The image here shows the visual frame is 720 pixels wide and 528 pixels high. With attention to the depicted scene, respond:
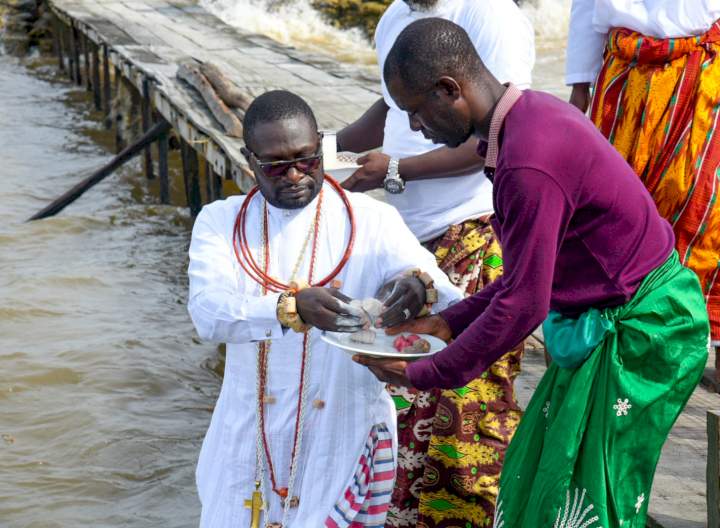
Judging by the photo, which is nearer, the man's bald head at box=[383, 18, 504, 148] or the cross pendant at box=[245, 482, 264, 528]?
the man's bald head at box=[383, 18, 504, 148]

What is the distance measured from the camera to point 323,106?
9.37 metres

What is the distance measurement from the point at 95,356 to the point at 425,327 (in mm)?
5348

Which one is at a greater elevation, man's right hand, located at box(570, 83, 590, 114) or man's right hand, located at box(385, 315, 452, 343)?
man's right hand, located at box(570, 83, 590, 114)

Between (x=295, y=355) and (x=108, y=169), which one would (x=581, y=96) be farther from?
(x=108, y=169)

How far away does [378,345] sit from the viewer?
3.04 meters

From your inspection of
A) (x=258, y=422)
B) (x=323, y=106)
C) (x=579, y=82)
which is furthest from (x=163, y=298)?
(x=258, y=422)

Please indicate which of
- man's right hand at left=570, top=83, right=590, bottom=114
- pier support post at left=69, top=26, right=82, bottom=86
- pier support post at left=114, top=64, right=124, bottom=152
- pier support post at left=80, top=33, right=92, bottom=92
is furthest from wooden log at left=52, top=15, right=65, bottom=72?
man's right hand at left=570, top=83, right=590, bottom=114

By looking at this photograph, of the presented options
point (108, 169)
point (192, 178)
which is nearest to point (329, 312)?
point (192, 178)

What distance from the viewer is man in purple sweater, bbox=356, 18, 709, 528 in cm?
265

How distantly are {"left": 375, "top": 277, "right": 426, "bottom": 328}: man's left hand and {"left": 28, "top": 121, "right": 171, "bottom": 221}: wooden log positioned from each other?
8.43 m

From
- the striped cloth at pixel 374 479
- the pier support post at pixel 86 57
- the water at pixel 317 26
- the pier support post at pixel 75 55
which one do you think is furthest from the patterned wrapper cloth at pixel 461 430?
the water at pixel 317 26

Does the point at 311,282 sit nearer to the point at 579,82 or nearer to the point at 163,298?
the point at 579,82

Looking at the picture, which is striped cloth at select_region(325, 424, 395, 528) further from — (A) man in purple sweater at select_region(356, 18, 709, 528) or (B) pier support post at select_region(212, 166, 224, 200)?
(B) pier support post at select_region(212, 166, 224, 200)

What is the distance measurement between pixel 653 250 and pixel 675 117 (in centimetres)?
119
